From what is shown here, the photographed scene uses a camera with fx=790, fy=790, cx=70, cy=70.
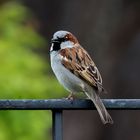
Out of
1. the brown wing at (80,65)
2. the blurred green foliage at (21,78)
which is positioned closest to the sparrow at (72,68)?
the brown wing at (80,65)

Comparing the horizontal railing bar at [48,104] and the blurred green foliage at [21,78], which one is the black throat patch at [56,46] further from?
the horizontal railing bar at [48,104]

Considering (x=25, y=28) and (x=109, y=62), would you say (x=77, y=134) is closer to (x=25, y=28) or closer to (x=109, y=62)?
(x=109, y=62)

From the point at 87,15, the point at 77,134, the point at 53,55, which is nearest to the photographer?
the point at 53,55

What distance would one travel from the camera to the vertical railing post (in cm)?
337

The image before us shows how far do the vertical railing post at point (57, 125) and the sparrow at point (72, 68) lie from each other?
152 centimetres

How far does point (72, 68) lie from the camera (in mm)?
5234

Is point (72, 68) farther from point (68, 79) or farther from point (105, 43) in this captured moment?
point (105, 43)

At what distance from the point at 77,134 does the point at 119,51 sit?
1458 mm

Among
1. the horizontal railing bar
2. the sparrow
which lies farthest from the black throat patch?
the horizontal railing bar

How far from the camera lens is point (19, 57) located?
23.0 ft

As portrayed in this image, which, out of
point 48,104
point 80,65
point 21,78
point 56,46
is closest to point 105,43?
point 21,78

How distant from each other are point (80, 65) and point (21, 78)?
169 centimetres

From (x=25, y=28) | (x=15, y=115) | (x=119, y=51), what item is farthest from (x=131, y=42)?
(x=15, y=115)

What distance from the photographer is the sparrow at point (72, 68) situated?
5.11 m
